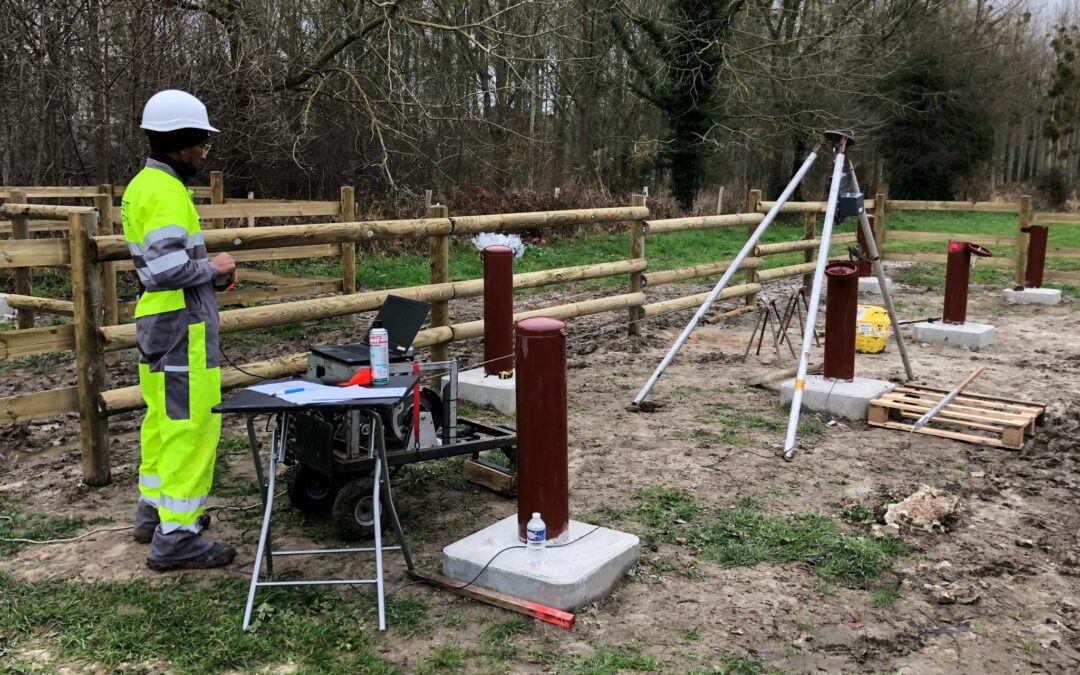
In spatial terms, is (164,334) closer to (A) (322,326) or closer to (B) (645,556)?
(B) (645,556)

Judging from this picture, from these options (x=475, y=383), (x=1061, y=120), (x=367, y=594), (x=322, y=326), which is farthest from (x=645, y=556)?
(x=1061, y=120)

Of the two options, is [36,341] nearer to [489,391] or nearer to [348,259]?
[489,391]

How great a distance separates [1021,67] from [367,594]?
1478 inches

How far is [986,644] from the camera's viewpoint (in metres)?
3.28

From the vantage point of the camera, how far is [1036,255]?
12.1m

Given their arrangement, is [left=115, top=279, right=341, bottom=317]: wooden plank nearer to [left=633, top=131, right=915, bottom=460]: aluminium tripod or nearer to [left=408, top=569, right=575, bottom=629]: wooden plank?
[left=633, top=131, right=915, bottom=460]: aluminium tripod

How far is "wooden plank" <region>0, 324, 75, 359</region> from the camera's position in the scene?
4.74 meters

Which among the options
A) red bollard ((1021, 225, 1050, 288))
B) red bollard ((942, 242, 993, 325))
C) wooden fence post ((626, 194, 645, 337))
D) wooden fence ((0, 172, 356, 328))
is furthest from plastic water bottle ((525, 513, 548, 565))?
red bollard ((1021, 225, 1050, 288))

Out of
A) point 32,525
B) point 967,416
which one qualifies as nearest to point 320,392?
point 32,525

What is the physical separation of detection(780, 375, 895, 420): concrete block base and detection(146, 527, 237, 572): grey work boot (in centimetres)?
416

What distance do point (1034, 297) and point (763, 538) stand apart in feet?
31.4

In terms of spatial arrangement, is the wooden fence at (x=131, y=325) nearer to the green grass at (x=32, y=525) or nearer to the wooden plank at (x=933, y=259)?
the green grass at (x=32, y=525)

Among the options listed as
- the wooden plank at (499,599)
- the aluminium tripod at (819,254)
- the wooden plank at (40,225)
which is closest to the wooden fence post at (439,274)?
the aluminium tripod at (819,254)

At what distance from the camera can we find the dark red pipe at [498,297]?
610cm
